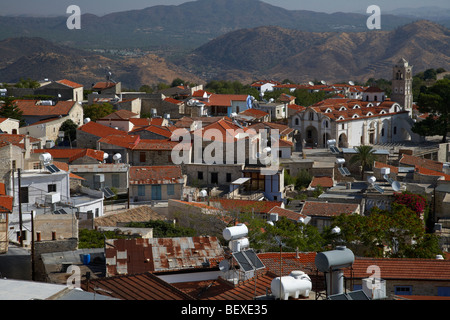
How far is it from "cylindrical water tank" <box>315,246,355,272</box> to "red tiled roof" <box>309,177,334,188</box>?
1725 centimetres

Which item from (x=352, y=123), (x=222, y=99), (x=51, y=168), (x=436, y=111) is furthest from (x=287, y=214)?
(x=436, y=111)

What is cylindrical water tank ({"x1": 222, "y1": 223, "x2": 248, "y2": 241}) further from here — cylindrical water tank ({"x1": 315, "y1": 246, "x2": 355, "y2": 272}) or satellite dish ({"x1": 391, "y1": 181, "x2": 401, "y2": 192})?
satellite dish ({"x1": 391, "y1": 181, "x2": 401, "y2": 192})

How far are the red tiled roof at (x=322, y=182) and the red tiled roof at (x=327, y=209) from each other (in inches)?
196

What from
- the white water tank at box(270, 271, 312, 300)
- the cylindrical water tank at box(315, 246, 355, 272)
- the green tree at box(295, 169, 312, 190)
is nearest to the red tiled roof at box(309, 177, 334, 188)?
the green tree at box(295, 169, 312, 190)

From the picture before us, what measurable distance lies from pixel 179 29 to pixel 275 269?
166m

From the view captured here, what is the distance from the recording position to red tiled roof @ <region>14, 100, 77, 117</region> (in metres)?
32.9

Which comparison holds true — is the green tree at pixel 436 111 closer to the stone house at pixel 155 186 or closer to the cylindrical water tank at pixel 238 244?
the stone house at pixel 155 186

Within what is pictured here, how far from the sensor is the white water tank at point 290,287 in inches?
297

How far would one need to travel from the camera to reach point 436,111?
141 feet

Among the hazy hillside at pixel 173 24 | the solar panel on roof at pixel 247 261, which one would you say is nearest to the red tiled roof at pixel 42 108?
the solar panel on roof at pixel 247 261

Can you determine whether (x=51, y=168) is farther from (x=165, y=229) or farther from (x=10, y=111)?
(x=10, y=111)

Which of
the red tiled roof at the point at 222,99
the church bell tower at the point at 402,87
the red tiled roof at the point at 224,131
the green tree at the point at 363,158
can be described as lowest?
the green tree at the point at 363,158

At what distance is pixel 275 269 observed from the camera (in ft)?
36.4

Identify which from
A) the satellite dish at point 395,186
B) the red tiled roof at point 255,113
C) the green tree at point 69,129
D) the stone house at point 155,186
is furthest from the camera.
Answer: the red tiled roof at point 255,113
